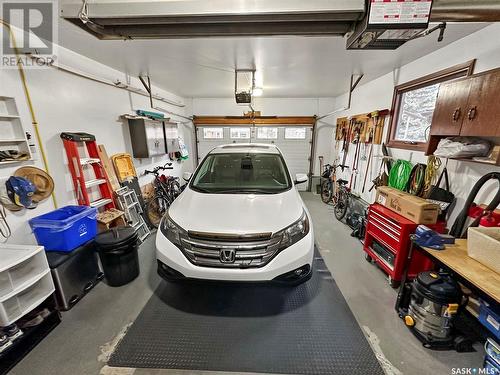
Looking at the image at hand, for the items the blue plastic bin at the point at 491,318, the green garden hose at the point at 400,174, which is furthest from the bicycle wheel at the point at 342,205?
the blue plastic bin at the point at 491,318

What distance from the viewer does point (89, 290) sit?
2.25 metres

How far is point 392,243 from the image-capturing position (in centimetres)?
234

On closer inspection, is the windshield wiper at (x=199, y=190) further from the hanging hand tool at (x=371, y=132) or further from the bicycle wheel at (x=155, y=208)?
the hanging hand tool at (x=371, y=132)

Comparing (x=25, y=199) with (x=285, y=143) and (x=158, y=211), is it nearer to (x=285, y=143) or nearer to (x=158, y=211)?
(x=158, y=211)

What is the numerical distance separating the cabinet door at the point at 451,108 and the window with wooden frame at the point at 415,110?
45 cm

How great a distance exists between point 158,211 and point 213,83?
2.92 metres

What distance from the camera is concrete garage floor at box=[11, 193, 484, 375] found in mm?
1505

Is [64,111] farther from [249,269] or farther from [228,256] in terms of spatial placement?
[249,269]

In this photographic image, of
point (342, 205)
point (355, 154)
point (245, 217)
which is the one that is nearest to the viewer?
point (245, 217)

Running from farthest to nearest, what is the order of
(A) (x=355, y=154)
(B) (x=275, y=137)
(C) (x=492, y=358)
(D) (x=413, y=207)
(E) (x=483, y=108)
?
(B) (x=275, y=137), (A) (x=355, y=154), (D) (x=413, y=207), (E) (x=483, y=108), (C) (x=492, y=358)

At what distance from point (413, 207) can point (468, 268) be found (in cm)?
80

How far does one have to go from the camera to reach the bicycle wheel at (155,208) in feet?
12.7

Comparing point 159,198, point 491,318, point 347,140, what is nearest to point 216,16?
point 491,318

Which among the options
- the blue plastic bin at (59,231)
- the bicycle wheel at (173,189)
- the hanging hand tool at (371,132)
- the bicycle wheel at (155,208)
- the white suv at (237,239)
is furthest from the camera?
the bicycle wheel at (173,189)
